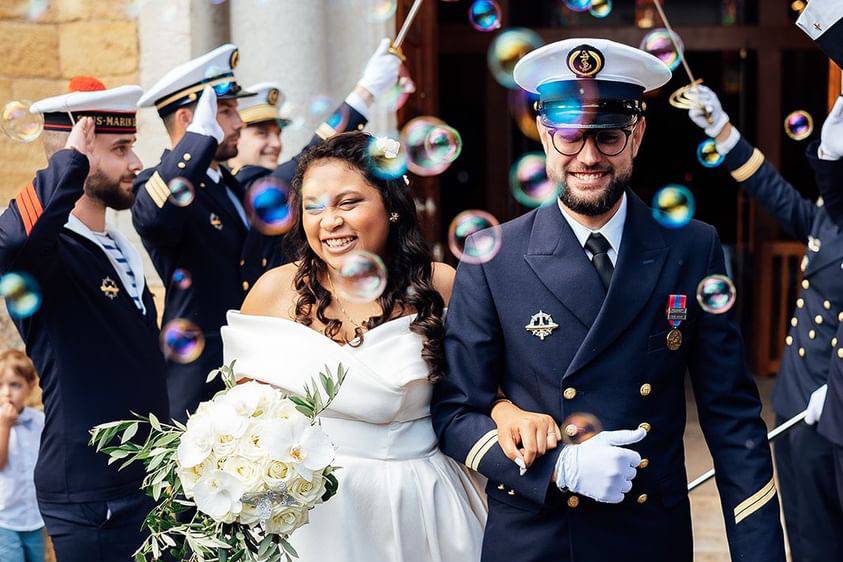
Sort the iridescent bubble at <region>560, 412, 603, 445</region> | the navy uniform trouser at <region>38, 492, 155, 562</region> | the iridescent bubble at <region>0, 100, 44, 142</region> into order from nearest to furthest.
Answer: the iridescent bubble at <region>560, 412, 603, 445</region>
the navy uniform trouser at <region>38, 492, 155, 562</region>
the iridescent bubble at <region>0, 100, 44, 142</region>

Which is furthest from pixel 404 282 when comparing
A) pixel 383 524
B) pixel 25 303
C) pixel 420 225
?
pixel 25 303

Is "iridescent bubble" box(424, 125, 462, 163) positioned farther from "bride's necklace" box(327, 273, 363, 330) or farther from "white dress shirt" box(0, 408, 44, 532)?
"white dress shirt" box(0, 408, 44, 532)

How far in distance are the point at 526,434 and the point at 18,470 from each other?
8.69 feet

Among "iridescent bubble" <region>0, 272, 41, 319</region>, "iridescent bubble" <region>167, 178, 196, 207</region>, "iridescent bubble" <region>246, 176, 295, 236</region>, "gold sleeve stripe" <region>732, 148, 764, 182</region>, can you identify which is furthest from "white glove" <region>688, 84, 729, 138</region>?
"iridescent bubble" <region>0, 272, 41, 319</region>

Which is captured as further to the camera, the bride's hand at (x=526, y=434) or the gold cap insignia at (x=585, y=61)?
the gold cap insignia at (x=585, y=61)

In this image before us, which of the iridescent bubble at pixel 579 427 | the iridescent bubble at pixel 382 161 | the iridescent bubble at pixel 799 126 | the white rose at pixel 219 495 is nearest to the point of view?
the white rose at pixel 219 495

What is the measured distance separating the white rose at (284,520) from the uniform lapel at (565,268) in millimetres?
778

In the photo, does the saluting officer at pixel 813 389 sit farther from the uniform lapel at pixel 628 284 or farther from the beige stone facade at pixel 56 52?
the beige stone facade at pixel 56 52

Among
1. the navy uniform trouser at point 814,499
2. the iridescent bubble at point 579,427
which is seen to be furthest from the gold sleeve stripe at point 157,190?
the navy uniform trouser at point 814,499

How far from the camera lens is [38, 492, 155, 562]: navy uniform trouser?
341cm

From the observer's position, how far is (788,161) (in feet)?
35.2

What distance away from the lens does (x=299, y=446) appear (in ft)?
7.90

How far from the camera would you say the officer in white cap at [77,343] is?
334 cm

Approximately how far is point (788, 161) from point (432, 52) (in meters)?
4.71
